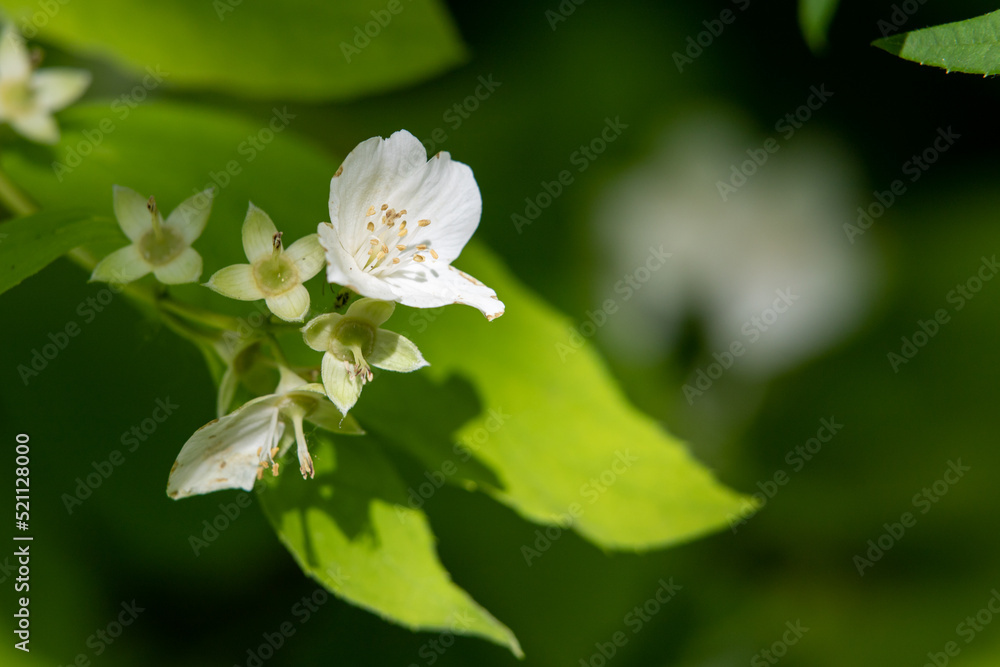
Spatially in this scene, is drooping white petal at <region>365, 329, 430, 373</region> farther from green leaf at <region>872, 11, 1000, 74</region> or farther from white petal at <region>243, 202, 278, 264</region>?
green leaf at <region>872, 11, 1000, 74</region>

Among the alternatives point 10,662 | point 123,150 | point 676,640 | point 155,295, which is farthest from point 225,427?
point 676,640

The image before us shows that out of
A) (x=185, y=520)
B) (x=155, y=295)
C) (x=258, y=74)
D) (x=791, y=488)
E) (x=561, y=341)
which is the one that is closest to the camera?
(x=155, y=295)

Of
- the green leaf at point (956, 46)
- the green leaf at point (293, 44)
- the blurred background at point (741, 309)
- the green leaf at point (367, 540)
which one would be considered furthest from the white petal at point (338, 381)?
the blurred background at point (741, 309)

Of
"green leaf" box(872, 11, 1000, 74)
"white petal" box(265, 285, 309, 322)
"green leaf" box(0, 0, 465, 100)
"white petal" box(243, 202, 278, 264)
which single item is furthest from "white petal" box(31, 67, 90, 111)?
"green leaf" box(872, 11, 1000, 74)

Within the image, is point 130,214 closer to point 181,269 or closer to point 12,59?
point 181,269

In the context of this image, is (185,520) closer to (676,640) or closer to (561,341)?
(561,341)

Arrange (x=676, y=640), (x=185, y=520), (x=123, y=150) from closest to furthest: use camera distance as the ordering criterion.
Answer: (x=123, y=150) → (x=185, y=520) → (x=676, y=640)
